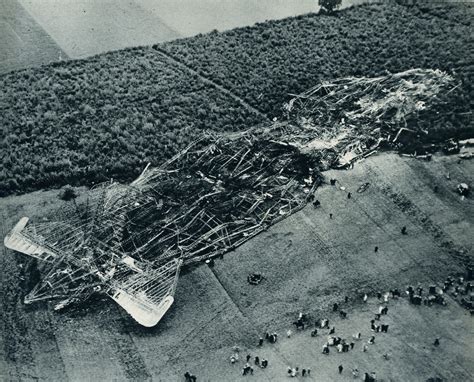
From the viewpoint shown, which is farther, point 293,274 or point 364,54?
point 364,54

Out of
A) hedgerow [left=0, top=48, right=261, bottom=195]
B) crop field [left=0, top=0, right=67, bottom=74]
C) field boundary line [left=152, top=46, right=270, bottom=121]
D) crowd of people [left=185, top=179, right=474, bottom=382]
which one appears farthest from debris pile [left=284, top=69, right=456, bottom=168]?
crop field [left=0, top=0, right=67, bottom=74]

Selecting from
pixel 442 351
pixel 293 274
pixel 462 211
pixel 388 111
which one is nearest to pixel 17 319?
pixel 293 274

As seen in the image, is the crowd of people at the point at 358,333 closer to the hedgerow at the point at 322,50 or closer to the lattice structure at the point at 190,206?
the lattice structure at the point at 190,206

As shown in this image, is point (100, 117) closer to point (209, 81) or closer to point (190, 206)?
point (209, 81)

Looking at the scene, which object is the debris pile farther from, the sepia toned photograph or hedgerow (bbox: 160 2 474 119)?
hedgerow (bbox: 160 2 474 119)

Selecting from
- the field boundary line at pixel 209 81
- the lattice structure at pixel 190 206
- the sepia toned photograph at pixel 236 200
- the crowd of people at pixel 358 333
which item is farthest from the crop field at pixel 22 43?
the crowd of people at pixel 358 333

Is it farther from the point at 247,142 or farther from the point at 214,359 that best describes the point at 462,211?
the point at 214,359
